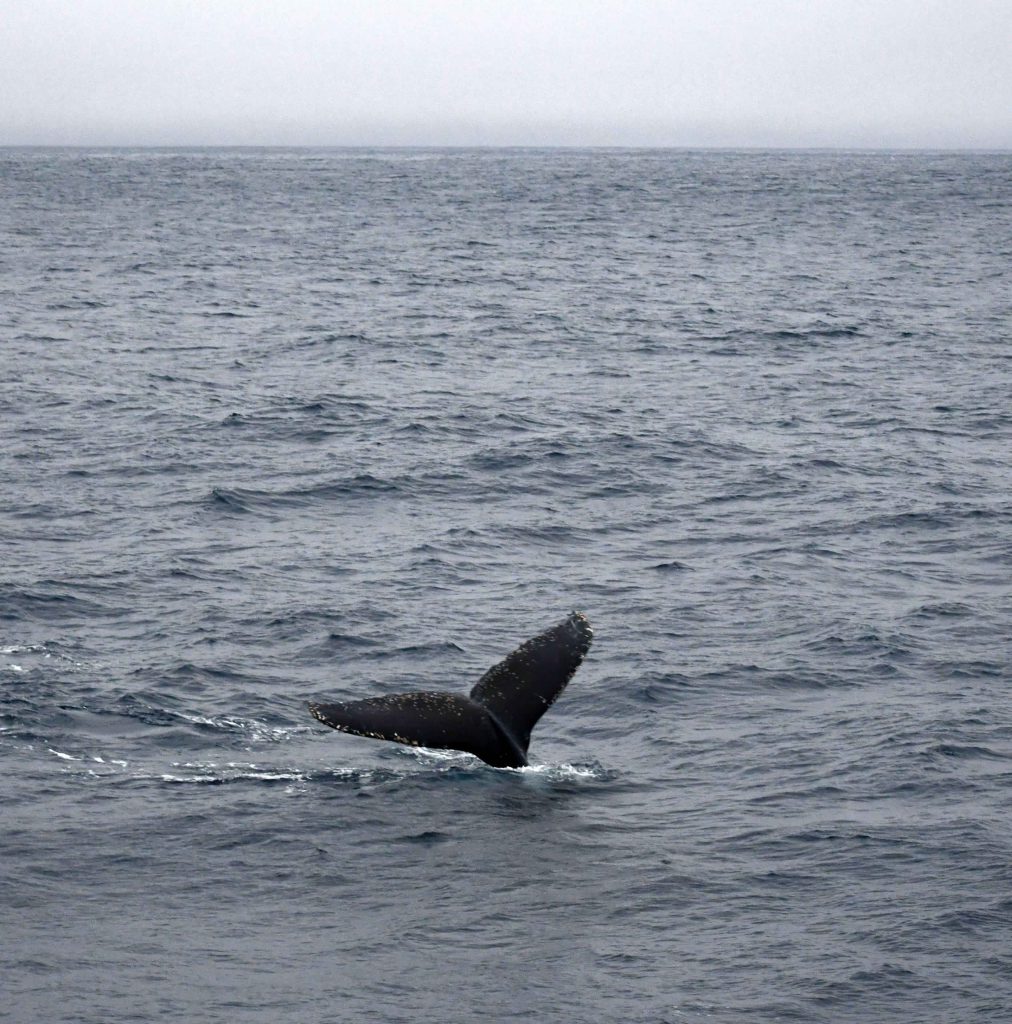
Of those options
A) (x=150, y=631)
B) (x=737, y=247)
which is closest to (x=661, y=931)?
(x=150, y=631)

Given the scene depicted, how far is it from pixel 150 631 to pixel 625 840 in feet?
22.7

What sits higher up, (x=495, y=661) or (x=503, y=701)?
(x=503, y=701)

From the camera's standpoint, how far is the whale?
11555 mm

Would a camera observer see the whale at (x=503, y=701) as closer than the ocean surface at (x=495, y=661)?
No

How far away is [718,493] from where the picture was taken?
23.8 meters

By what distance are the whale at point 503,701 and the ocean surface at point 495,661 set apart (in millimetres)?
780

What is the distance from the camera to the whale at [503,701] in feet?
37.9

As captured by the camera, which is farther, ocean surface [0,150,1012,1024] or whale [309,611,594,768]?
whale [309,611,594,768]

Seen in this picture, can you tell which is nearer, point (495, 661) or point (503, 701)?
point (503, 701)

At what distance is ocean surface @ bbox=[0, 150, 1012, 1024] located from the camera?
10.4 m

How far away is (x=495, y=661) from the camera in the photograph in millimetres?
16109

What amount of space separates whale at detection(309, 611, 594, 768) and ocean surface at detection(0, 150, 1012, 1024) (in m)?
0.78

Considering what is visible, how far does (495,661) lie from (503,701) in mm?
3963

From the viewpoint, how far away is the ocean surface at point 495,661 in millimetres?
10367
